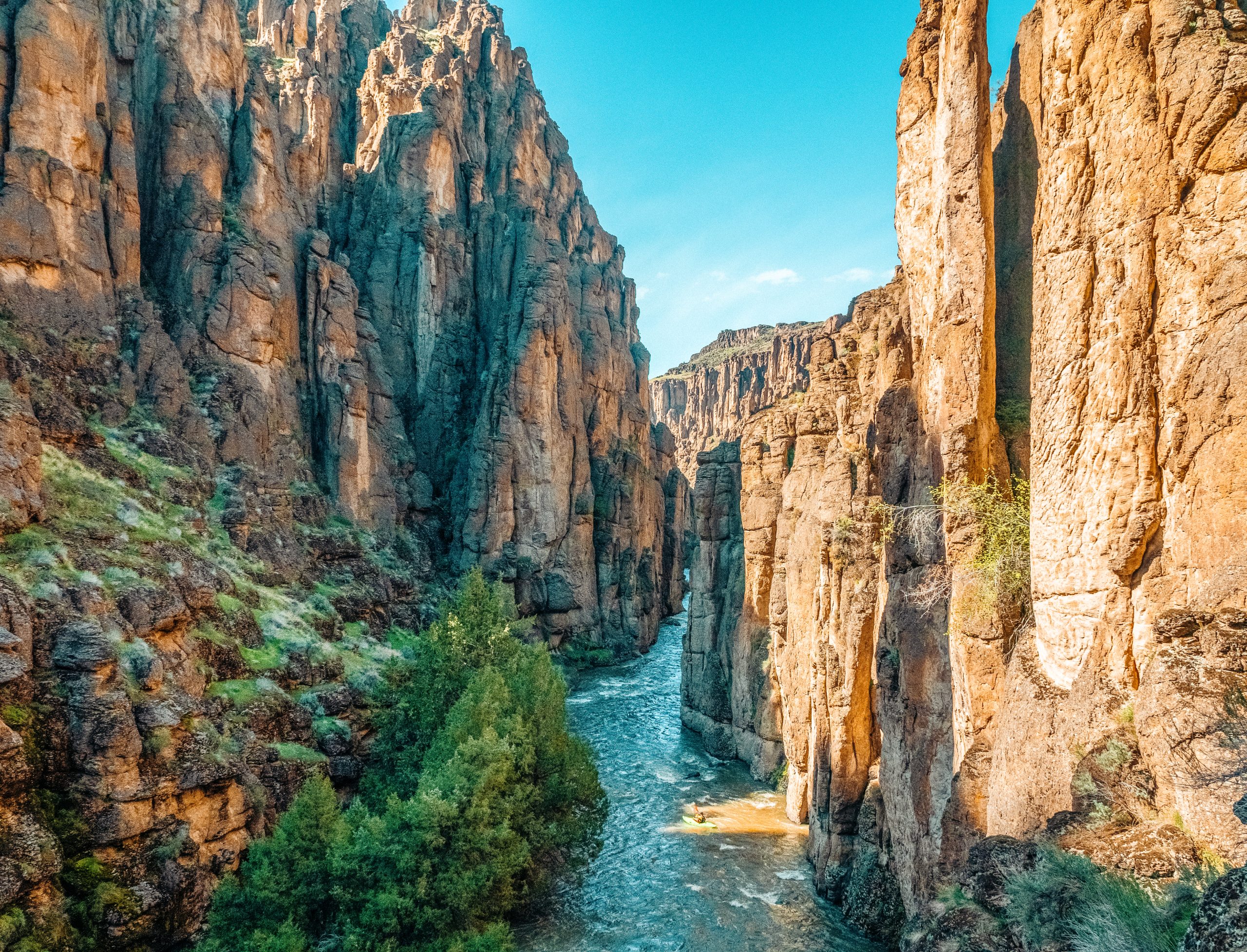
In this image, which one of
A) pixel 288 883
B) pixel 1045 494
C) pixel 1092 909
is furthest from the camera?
pixel 288 883

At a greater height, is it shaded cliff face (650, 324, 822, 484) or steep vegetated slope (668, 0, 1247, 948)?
shaded cliff face (650, 324, 822, 484)

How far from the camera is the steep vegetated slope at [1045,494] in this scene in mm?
7711

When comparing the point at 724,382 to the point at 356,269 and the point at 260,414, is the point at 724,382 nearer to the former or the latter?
the point at 356,269

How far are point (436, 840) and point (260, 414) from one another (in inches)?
1134

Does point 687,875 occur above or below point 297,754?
below

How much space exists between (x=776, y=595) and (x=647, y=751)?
1243 centimetres

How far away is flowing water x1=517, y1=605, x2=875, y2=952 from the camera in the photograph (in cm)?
2047

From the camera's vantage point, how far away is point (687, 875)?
24.6m

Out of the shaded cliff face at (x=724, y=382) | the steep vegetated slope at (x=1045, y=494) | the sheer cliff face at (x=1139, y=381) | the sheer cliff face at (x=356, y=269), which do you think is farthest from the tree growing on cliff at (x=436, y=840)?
the shaded cliff face at (x=724, y=382)

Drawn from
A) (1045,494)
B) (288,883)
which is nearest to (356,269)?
(288,883)

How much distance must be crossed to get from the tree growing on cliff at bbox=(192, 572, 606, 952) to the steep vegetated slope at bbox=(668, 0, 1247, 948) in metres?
9.04

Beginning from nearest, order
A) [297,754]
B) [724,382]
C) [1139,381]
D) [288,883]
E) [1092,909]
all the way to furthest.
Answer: [1092,909] → [1139,381] → [288,883] → [297,754] → [724,382]

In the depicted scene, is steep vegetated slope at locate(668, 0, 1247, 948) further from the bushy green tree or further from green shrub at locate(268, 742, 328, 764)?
green shrub at locate(268, 742, 328, 764)

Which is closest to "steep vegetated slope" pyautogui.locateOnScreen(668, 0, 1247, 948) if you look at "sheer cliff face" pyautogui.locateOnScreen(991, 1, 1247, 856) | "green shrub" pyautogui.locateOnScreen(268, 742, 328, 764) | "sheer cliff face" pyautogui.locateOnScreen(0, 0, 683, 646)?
"sheer cliff face" pyautogui.locateOnScreen(991, 1, 1247, 856)
